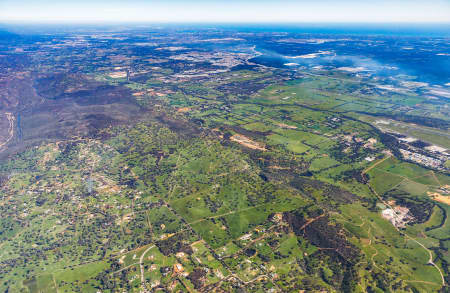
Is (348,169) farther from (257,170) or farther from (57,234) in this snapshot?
(57,234)

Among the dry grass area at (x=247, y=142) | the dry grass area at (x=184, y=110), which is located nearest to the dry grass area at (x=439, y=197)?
the dry grass area at (x=247, y=142)

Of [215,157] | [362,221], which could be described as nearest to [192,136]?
[215,157]

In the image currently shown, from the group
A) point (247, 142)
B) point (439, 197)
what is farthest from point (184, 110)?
point (439, 197)

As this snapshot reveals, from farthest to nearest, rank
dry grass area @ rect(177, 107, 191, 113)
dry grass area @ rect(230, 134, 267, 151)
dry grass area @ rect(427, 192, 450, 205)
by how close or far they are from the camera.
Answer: dry grass area @ rect(177, 107, 191, 113) → dry grass area @ rect(230, 134, 267, 151) → dry grass area @ rect(427, 192, 450, 205)

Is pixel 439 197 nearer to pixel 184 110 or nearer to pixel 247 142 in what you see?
pixel 247 142

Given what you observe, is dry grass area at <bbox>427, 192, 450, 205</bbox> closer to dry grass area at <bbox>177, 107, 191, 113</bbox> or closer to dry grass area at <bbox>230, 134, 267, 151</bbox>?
dry grass area at <bbox>230, 134, 267, 151</bbox>

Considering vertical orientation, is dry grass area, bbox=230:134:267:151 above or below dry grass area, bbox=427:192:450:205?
above

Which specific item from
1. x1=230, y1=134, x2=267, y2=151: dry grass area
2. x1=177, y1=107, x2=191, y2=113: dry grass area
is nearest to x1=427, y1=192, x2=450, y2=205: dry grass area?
x1=230, y1=134, x2=267, y2=151: dry grass area

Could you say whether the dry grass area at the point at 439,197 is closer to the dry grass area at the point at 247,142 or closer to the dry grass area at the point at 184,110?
the dry grass area at the point at 247,142
